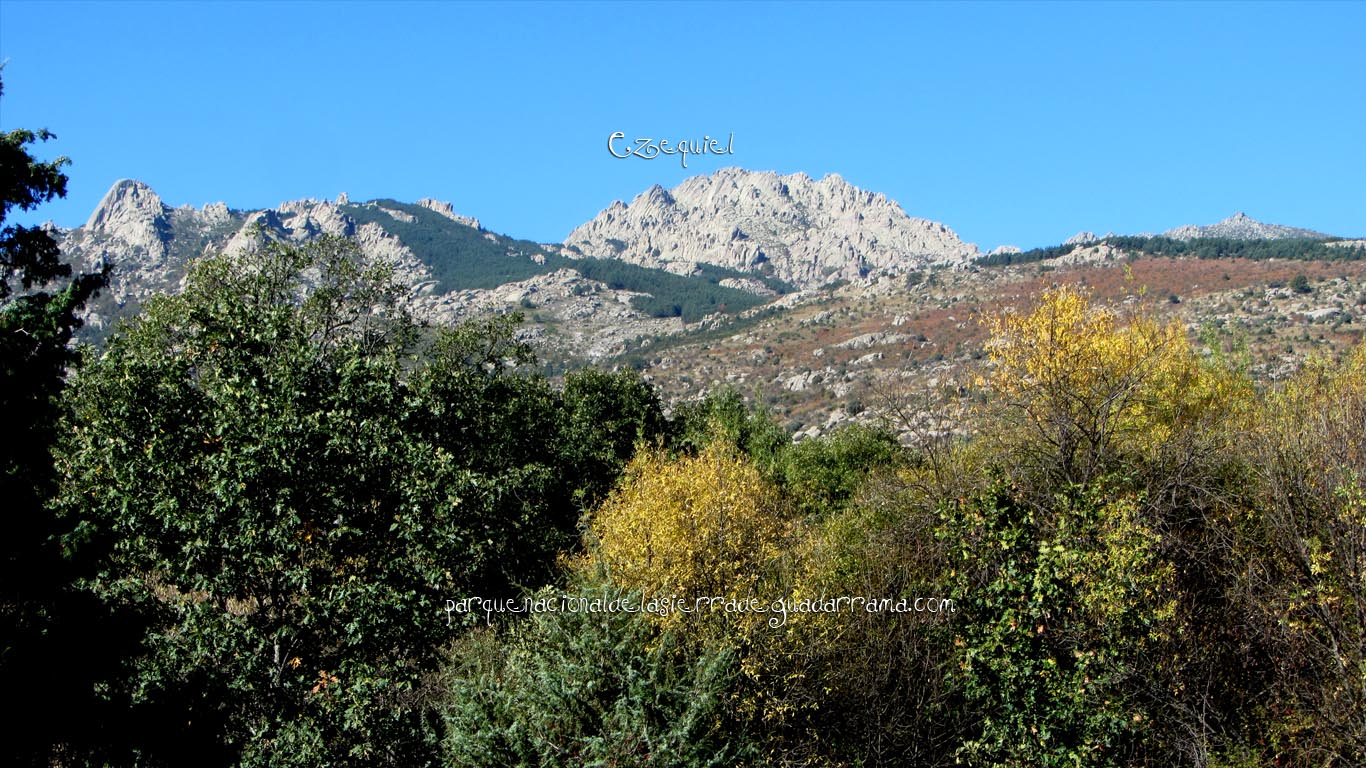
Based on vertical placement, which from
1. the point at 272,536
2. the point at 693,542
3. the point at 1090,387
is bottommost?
the point at 693,542

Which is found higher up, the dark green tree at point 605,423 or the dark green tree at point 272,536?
the dark green tree at point 605,423

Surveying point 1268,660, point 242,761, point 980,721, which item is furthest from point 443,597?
point 1268,660

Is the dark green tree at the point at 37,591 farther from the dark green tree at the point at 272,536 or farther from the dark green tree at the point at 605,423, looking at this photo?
the dark green tree at the point at 605,423

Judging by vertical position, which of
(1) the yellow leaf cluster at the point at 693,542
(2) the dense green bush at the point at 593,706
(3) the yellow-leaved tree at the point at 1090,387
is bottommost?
(2) the dense green bush at the point at 593,706

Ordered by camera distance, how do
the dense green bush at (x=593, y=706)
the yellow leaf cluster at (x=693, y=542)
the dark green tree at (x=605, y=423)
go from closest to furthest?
1. the dense green bush at (x=593, y=706)
2. the yellow leaf cluster at (x=693, y=542)
3. the dark green tree at (x=605, y=423)

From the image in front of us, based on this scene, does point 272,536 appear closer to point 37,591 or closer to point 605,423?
point 37,591

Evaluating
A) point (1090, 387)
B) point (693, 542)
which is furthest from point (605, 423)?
point (1090, 387)

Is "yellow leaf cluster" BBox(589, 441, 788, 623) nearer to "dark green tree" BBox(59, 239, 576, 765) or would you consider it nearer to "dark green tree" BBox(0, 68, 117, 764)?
"dark green tree" BBox(59, 239, 576, 765)

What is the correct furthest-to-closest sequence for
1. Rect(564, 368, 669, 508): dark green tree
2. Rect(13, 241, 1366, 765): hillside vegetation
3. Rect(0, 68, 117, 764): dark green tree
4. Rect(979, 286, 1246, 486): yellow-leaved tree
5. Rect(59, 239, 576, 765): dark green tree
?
Rect(564, 368, 669, 508): dark green tree < Rect(979, 286, 1246, 486): yellow-leaved tree < Rect(59, 239, 576, 765): dark green tree < Rect(13, 241, 1366, 765): hillside vegetation < Rect(0, 68, 117, 764): dark green tree

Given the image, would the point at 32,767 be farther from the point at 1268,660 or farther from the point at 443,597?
the point at 1268,660

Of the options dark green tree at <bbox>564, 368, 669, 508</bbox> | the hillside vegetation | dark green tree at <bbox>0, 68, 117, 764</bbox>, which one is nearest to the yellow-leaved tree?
the hillside vegetation

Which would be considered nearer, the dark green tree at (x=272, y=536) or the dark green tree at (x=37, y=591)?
the dark green tree at (x=37, y=591)

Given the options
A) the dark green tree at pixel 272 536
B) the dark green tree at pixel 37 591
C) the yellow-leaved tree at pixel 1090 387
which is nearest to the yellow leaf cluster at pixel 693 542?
the dark green tree at pixel 272 536

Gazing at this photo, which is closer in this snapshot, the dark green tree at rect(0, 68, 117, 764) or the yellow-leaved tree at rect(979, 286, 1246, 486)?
the dark green tree at rect(0, 68, 117, 764)
